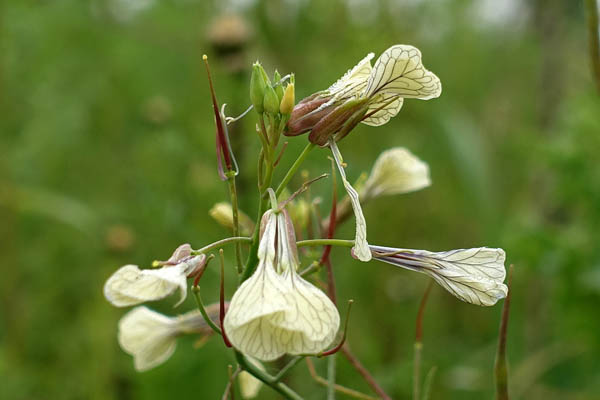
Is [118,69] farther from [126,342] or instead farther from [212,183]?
[126,342]

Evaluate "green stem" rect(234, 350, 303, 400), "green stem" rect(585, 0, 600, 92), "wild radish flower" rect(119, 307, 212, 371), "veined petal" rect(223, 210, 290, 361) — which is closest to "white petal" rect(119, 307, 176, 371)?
"wild radish flower" rect(119, 307, 212, 371)

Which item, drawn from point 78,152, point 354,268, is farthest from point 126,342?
point 78,152

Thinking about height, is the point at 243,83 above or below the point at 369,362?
above

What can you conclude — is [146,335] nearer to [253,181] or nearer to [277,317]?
[277,317]

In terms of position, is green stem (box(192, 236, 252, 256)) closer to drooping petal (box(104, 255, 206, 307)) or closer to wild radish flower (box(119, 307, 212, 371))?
drooping petal (box(104, 255, 206, 307))

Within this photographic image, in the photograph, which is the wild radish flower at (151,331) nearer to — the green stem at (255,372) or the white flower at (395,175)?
the green stem at (255,372)

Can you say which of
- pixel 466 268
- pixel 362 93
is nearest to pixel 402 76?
pixel 362 93
